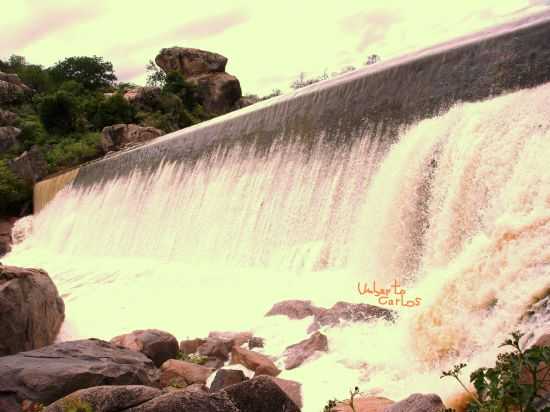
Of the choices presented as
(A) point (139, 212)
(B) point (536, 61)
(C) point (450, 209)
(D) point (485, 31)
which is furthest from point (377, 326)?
(A) point (139, 212)

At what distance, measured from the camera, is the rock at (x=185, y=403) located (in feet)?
13.4

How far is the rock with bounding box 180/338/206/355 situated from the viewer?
354 inches

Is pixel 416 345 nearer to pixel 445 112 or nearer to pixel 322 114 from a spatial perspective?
pixel 445 112

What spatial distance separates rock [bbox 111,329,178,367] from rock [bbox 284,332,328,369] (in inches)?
72.1

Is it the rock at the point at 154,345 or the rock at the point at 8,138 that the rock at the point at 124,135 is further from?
the rock at the point at 154,345

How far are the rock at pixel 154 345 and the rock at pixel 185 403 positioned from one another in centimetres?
450

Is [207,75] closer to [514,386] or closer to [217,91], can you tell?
[217,91]

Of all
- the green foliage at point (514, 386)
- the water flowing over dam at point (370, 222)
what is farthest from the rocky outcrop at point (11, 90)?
the green foliage at point (514, 386)

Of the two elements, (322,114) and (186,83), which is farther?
(186,83)

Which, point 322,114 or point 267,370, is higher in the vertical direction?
point 322,114

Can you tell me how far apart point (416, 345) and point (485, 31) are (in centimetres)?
732

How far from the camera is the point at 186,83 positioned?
43500 mm

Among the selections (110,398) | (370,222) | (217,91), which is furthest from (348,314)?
(217,91)

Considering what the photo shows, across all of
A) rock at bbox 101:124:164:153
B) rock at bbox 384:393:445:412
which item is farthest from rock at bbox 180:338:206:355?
rock at bbox 101:124:164:153
